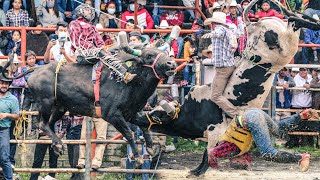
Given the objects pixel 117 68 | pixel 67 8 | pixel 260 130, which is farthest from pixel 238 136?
pixel 67 8

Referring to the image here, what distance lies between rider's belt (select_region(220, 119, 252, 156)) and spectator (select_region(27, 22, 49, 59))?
4994 millimetres

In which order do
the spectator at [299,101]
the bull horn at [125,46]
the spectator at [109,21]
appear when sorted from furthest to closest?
the spectator at [109,21], the spectator at [299,101], the bull horn at [125,46]

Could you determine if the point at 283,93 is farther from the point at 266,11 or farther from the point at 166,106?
the point at 166,106

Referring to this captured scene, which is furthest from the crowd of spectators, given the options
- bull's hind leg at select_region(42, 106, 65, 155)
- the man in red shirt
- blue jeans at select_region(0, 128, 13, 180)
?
blue jeans at select_region(0, 128, 13, 180)

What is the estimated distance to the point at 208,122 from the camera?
17078 millimetres

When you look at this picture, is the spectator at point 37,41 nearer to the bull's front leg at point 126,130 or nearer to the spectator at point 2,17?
the spectator at point 2,17

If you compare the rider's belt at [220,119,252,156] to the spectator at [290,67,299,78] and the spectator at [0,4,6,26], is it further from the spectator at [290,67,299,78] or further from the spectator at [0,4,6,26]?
the spectator at [0,4,6,26]

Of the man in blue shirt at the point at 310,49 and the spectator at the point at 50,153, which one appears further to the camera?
the man in blue shirt at the point at 310,49

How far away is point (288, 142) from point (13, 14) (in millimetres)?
5959

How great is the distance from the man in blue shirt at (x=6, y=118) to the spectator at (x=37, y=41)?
2.92 meters

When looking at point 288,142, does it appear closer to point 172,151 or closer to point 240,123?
point 172,151

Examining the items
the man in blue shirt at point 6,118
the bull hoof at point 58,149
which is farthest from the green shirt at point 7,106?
the bull hoof at point 58,149

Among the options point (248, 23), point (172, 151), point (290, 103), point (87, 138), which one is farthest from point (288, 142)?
point (87, 138)

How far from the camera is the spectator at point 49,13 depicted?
2042cm
